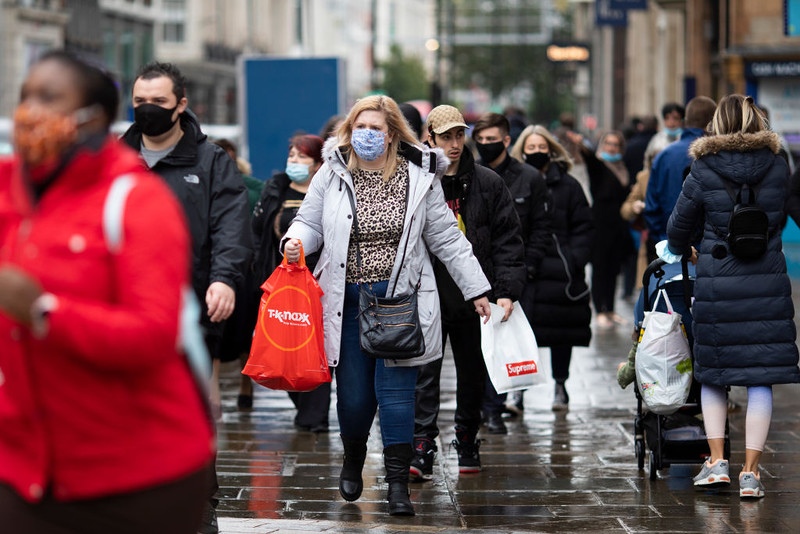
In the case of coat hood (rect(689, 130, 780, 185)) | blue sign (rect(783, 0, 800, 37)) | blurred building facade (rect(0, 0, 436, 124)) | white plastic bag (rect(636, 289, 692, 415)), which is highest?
blurred building facade (rect(0, 0, 436, 124))

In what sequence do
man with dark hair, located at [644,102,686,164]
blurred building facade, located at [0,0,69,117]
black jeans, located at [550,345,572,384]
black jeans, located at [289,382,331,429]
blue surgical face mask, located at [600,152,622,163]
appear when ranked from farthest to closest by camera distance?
blurred building facade, located at [0,0,69,117] → blue surgical face mask, located at [600,152,622,163] → man with dark hair, located at [644,102,686,164] → black jeans, located at [550,345,572,384] → black jeans, located at [289,382,331,429]

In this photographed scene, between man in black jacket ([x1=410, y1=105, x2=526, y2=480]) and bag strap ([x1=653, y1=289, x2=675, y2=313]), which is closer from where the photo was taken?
bag strap ([x1=653, y1=289, x2=675, y2=313])

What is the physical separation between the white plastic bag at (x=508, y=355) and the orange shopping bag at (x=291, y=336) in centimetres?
124

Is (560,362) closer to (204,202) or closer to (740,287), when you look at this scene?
(740,287)

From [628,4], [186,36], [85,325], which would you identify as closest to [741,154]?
[85,325]

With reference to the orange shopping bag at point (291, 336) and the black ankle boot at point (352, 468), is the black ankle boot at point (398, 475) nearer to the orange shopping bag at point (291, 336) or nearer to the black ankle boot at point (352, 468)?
the black ankle boot at point (352, 468)

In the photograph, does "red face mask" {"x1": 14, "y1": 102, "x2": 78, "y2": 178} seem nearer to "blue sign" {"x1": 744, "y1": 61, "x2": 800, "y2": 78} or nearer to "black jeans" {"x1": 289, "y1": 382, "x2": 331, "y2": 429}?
"black jeans" {"x1": 289, "y1": 382, "x2": 331, "y2": 429}

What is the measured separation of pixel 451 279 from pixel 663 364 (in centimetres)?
115

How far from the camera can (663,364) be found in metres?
6.46

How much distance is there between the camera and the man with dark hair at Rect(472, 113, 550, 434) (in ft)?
25.7

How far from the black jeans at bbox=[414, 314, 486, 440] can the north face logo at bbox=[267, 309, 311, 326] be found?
1291 millimetres

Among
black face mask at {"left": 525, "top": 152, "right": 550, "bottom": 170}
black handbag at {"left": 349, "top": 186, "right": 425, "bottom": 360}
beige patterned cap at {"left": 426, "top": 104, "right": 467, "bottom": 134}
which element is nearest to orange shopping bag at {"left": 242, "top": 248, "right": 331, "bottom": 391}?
black handbag at {"left": 349, "top": 186, "right": 425, "bottom": 360}

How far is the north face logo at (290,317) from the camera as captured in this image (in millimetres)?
5680

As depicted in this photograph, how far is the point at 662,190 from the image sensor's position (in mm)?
8250
